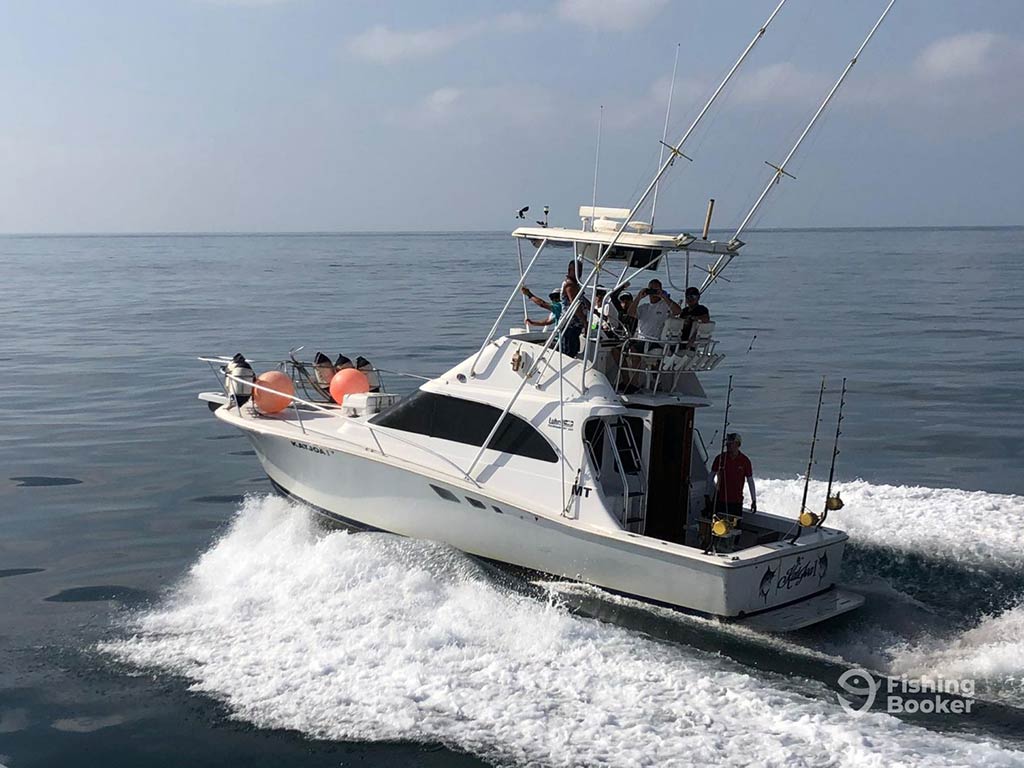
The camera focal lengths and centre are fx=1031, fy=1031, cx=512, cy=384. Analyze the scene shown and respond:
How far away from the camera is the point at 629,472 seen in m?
10.4

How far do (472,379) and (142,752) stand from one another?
4917mm

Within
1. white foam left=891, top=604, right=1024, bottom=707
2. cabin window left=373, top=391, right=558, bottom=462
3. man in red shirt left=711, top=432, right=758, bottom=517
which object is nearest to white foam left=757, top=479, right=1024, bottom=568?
white foam left=891, top=604, right=1024, bottom=707

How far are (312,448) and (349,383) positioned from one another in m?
1.60

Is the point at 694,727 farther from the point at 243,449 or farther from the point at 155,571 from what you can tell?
the point at 243,449

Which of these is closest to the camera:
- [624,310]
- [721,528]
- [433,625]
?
[721,528]

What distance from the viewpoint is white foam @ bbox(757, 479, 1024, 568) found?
36.0 ft

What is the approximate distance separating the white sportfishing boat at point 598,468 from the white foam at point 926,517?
1.68 metres

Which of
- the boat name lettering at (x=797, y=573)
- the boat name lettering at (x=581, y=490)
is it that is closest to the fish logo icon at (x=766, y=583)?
the boat name lettering at (x=797, y=573)

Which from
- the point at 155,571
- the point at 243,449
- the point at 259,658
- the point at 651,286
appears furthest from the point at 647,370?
the point at 243,449

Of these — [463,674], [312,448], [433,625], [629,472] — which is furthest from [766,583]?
[312,448]

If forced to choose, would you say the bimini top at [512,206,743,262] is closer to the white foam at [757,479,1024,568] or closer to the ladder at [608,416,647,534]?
the ladder at [608,416,647,534]

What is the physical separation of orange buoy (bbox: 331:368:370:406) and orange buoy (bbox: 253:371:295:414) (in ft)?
1.93

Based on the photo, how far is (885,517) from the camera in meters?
11.9

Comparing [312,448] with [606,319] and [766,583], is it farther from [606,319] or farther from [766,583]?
[766,583]
